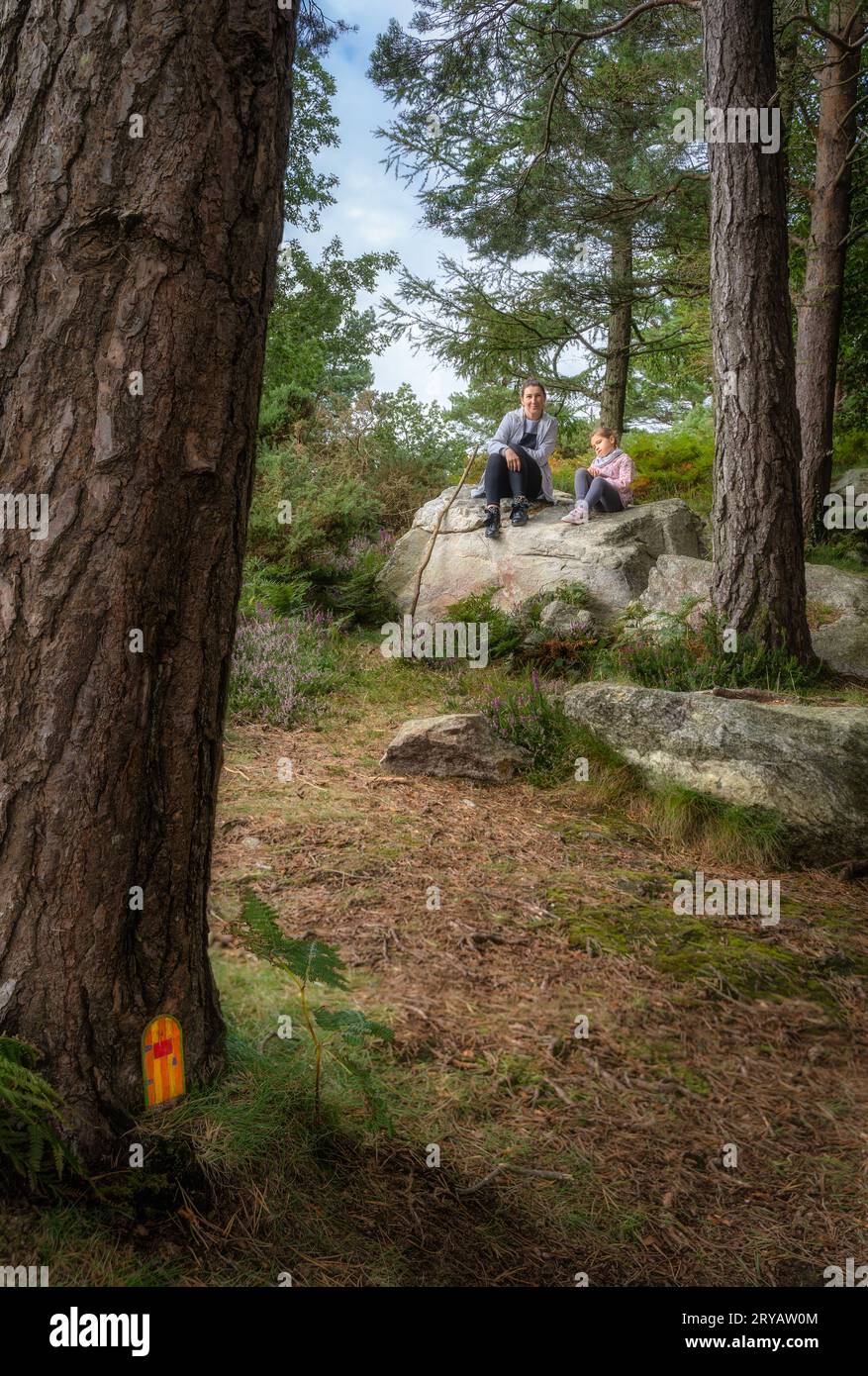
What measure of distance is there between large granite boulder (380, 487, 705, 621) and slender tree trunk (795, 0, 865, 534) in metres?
2.32

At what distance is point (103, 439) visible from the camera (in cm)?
205

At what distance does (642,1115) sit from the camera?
9.62 feet

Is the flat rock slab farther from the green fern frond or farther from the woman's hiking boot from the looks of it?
the woman's hiking boot

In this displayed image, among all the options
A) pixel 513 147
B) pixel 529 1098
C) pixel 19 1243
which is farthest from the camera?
pixel 513 147

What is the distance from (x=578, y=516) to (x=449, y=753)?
4.82 m

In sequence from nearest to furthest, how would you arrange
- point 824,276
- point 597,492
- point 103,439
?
point 103,439 < point 597,492 < point 824,276

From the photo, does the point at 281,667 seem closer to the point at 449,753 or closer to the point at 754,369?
the point at 449,753

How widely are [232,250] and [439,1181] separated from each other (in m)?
2.36

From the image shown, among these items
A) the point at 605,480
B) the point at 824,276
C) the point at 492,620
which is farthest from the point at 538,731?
the point at 824,276

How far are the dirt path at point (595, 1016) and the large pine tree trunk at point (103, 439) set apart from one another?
3.57ft

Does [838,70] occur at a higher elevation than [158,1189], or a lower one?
higher

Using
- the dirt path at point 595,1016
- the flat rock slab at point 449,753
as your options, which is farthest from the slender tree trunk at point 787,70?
the dirt path at point 595,1016

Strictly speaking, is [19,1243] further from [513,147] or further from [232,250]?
[513,147]

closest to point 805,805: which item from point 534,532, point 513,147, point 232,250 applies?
point 232,250
